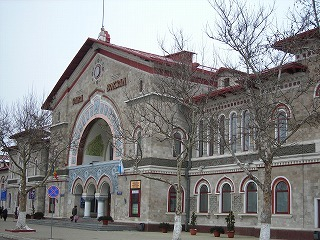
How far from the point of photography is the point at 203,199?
35781mm

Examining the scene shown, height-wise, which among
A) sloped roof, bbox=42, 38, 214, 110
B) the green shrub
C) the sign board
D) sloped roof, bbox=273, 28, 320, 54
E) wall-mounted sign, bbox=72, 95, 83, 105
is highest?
sloped roof, bbox=42, 38, 214, 110

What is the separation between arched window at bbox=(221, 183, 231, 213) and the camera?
3366 centimetres

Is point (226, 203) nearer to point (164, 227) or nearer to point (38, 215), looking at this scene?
point (164, 227)

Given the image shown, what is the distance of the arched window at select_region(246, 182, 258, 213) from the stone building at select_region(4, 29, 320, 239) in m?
0.06

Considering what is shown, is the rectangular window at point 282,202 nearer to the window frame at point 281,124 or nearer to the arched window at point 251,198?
the arched window at point 251,198

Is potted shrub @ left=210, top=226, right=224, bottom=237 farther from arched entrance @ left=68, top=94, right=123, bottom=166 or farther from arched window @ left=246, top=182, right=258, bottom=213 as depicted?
arched entrance @ left=68, top=94, right=123, bottom=166

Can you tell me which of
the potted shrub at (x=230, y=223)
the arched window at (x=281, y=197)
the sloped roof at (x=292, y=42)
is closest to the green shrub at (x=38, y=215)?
the potted shrub at (x=230, y=223)

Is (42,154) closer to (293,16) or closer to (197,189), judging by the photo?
(197,189)

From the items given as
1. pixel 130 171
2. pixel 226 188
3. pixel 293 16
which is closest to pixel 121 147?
pixel 130 171

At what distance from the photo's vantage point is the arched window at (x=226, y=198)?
110ft

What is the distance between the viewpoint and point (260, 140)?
20.4 metres

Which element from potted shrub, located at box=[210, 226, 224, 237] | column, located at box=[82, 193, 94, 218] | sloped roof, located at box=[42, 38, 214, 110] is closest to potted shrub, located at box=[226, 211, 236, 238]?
potted shrub, located at box=[210, 226, 224, 237]

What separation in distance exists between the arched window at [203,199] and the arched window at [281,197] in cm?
709

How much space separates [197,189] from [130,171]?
204 inches
